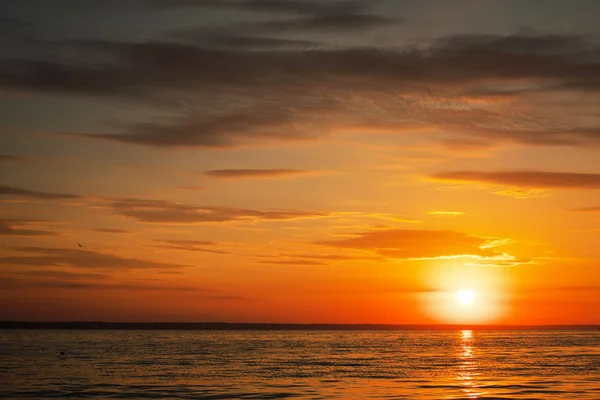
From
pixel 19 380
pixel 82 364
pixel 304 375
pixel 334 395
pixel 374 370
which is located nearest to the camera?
pixel 334 395

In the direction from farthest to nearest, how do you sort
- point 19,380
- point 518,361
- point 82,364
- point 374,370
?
point 518,361
point 82,364
point 374,370
point 19,380

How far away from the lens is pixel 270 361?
343 feet

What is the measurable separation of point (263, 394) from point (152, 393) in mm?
9189

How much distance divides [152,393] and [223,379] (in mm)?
12893

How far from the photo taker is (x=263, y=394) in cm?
6175

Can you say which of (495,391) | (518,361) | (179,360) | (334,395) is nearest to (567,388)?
(495,391)

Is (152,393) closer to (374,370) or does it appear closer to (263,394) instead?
(263,394)

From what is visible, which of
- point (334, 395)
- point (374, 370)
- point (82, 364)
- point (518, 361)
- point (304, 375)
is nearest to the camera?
point (334, 395)

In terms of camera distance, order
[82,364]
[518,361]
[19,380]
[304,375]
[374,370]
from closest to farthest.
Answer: [19,380]
[304,375]
[374,370]
[82,364]
[518,361]

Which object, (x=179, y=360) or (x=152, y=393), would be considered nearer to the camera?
(x=152, y=393)

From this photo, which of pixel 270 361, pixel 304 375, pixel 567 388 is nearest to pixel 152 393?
pixel 304 375

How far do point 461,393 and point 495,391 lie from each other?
3.23 m

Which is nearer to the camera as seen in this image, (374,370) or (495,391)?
(495,391)

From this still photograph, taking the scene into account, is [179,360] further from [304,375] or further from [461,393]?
[461,393]
